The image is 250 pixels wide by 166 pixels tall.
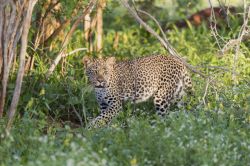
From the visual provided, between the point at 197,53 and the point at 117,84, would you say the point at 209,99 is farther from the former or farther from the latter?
the point at 197,53

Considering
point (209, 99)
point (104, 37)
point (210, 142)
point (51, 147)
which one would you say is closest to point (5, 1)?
point (51, 147)

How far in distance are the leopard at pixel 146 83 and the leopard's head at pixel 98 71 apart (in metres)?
0.05

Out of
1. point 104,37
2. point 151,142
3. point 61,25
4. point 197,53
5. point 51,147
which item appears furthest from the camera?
point 104,37

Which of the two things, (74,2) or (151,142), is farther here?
(74,2)

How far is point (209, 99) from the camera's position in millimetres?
9961

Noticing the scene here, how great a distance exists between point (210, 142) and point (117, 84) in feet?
11.3

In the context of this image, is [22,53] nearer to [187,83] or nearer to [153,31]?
[153,31]

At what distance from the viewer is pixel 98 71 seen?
10.1m

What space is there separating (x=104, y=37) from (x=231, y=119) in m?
6.53

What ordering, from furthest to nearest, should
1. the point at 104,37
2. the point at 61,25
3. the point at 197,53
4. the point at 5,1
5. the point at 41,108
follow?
the point at 104,37 → the point at 197,53 → the point at 61,25 → the point at 41,108 → the point at 5,1

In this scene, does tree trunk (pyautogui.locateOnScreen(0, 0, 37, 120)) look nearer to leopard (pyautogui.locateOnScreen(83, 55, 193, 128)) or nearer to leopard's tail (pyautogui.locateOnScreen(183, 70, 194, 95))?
leopard (pyautogui.locateOnScreen(83, 55, 193, 128))

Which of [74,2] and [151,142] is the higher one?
[74,2]

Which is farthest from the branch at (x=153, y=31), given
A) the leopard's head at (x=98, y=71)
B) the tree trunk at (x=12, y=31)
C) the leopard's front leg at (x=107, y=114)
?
the leopard's head at (x=98, y=71)

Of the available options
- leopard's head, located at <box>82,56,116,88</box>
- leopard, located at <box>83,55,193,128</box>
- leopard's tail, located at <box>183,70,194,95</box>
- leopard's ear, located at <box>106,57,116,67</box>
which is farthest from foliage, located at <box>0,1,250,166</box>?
leopard's ear, located at <box>106,57,116,67</box>
